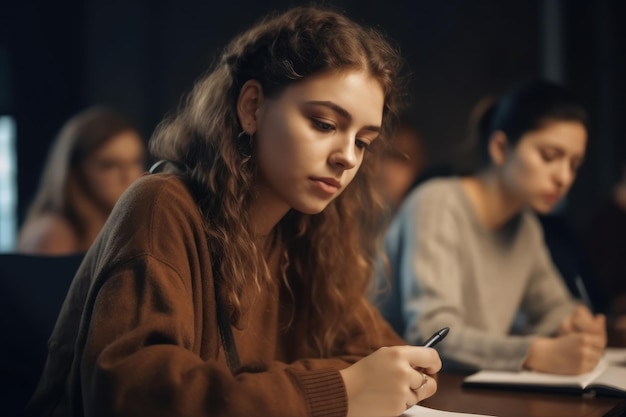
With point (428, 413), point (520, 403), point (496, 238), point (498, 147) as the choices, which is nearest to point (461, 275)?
point (496, 238)

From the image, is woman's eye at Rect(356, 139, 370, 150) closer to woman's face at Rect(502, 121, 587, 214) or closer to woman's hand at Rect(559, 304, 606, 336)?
woman's hand at Rect(559, 304, 606, 336)

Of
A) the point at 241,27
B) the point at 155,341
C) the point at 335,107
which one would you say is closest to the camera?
the point at 155,341

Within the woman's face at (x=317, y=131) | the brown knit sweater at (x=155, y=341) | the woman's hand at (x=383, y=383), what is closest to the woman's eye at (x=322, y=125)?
the woman's face at (x=317, y=131)

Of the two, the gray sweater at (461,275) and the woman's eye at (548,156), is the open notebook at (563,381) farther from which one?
the woman's eye at (548,156)

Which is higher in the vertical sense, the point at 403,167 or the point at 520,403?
the point at 403,167

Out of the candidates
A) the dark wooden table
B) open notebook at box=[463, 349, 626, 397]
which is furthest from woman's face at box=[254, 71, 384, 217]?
open notebook at box=[463, 349, 626, 397]

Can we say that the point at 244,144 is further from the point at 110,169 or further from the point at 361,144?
the point at 110,169

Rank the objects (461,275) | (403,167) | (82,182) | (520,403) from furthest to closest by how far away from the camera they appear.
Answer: (403,167)
(82,182)
(461,275)
(520,403)

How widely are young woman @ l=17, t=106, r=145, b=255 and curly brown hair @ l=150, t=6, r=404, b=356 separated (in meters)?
1.27

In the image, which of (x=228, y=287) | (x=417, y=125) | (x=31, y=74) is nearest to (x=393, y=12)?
(x=417, y=125)

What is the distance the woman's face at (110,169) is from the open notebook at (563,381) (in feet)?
4.71

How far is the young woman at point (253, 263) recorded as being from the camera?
41.5 inches

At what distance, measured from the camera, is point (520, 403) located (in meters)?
1.40

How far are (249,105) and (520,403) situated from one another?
65cm
